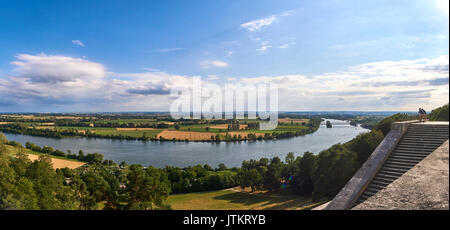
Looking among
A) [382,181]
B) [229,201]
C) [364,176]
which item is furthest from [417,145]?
[229,201]

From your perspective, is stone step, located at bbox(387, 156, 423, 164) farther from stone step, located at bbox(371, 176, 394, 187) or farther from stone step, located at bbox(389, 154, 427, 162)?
stone step, located at bbox(371, 176, 394, 187)

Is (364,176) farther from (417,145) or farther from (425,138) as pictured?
(425,138)

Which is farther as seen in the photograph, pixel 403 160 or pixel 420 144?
pixel 420 144

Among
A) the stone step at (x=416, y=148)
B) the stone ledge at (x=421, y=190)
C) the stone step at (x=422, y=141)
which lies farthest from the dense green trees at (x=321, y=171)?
the stone ledge at (x=421, y=190)

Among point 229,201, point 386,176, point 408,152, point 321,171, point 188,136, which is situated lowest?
point 229,201

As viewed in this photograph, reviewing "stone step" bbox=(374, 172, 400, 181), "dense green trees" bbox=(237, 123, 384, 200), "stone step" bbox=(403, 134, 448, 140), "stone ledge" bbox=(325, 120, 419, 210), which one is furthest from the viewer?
"dense green trees" bbox=(237, 123, 384, 200)

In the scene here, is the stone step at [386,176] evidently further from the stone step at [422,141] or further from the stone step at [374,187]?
the stone step at [422,141]

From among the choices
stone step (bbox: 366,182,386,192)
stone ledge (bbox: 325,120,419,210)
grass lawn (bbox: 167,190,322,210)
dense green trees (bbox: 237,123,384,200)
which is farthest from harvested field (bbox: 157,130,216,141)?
stone step (bbox: 366,182,386,192)
